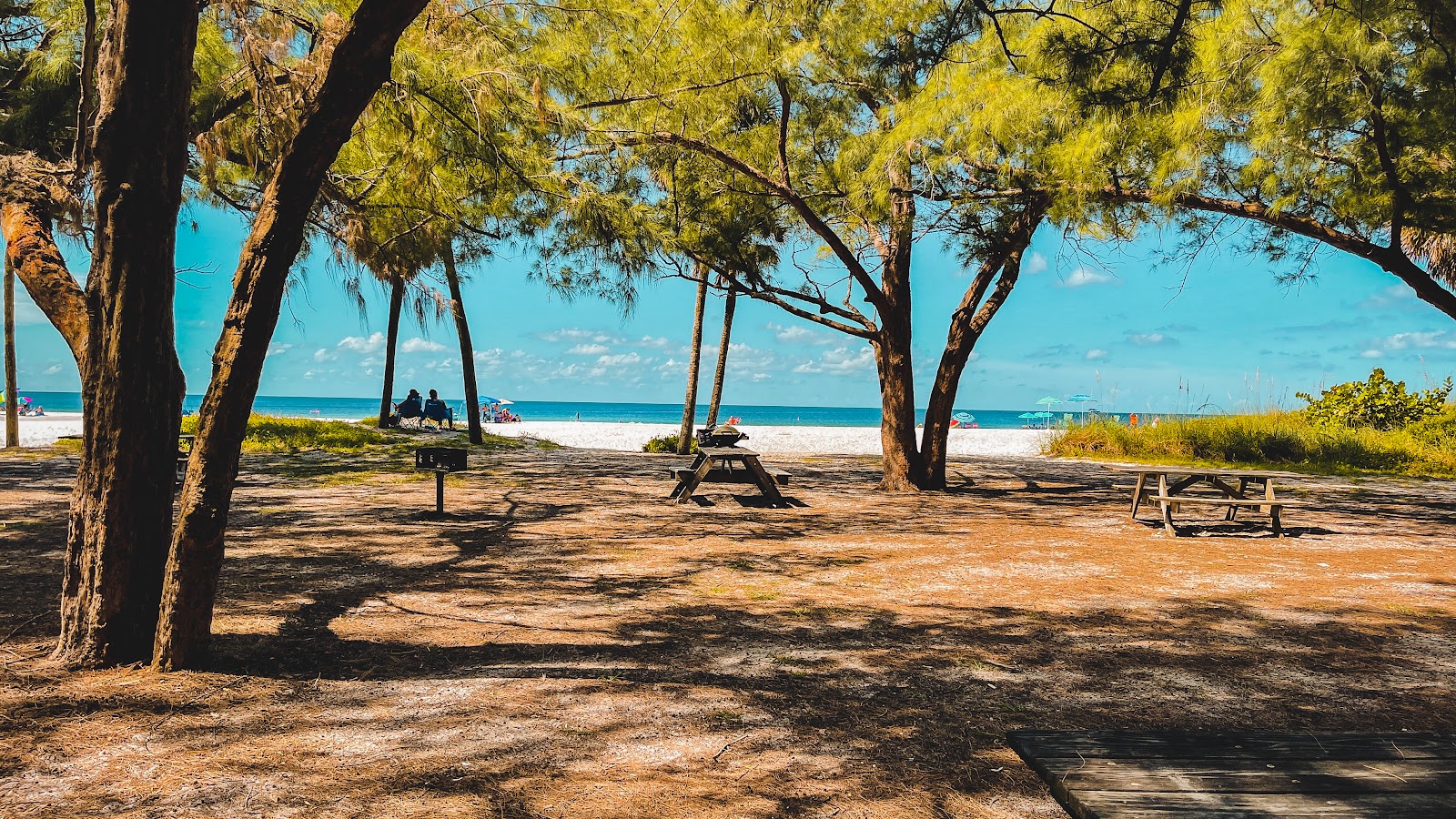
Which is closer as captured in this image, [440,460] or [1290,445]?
[440,460]

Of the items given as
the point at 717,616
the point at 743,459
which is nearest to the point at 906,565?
the point at 717,616

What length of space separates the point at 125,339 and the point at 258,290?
0.61 metres

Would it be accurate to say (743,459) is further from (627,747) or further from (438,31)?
(627,747)

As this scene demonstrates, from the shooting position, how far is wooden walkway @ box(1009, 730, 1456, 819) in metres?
2.43

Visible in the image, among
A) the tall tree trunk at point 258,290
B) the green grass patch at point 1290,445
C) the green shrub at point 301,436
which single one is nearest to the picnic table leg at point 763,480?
the tall tree trunk at point 258,290

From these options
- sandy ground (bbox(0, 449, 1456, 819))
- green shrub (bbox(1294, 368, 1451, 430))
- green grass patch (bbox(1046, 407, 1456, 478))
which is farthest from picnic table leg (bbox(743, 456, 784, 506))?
green shrub (bbox(1294, 368, 1451, 430))

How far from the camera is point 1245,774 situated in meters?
2.66

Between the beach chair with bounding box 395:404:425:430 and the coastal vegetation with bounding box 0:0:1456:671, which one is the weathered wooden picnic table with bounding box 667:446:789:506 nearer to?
the coastal vegetation with bounding box 0:0:1456:671

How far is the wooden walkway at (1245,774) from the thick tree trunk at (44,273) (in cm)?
431

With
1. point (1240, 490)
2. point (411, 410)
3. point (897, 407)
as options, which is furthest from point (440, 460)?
point (411, 410)

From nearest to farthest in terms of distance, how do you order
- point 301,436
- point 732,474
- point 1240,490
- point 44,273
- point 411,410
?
point 44,273 < point 1240,490 < point 732,474 < point 301,436 < point 411,410

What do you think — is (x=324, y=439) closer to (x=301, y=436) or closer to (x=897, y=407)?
(x=301, y=436)

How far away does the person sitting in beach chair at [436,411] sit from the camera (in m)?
23.8

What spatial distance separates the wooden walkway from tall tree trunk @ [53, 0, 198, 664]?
3538 millimetres
